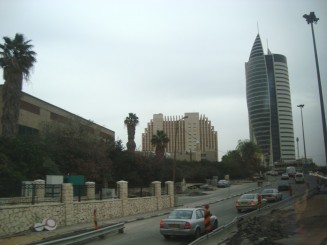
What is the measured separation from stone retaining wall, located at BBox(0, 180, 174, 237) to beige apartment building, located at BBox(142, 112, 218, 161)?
95096mm

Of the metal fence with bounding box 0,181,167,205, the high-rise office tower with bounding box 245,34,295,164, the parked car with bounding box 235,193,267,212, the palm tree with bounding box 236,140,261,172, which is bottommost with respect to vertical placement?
the parked car with bounding box 235,193,267,212

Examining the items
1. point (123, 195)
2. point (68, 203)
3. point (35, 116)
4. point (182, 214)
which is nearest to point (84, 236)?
point (182, 214)

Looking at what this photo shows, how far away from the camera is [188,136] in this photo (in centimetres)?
15700

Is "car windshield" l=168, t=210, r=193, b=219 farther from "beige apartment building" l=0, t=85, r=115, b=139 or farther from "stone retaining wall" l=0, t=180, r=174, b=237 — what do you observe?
"beige apartment building" l=0, t=85, r=115, b=139

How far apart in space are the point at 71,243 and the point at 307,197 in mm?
27430

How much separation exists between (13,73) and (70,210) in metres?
18.9

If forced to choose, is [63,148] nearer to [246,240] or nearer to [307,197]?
[307,197]

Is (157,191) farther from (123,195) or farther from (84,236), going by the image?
(84,236)

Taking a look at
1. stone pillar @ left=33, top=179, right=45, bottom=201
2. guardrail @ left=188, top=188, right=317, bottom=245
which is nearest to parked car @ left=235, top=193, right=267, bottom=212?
guardrail @ left=188, top=188, right=317, bottom=245

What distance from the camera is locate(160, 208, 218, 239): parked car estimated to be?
16.9 meters

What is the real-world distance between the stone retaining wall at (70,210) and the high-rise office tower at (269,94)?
4510cm

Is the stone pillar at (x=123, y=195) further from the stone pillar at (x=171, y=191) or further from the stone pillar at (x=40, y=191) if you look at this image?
the stone pillar at (x=171, y=191)

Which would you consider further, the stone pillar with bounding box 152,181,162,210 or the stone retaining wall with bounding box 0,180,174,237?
the stone pillar with bounding box 152,181,162,210

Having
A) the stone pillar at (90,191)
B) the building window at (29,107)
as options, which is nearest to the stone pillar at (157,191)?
the stone pillar at (90,191)
